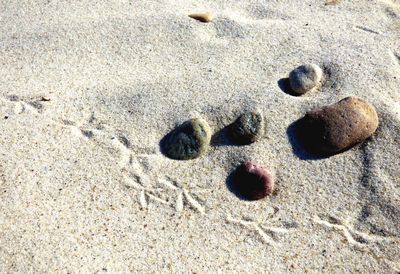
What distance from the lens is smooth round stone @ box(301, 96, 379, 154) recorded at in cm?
251

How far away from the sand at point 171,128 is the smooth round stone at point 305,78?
6 centimetres

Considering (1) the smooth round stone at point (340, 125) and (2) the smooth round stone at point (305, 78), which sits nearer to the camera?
(1) the smooth round stone at point (340, 125)

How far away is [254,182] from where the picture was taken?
2.43 metres

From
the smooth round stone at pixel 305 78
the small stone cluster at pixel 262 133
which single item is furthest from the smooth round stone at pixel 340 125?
the smooth round stone at pixel 305 78

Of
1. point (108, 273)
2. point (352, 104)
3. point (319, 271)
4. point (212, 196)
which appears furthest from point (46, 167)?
point (352, 104)

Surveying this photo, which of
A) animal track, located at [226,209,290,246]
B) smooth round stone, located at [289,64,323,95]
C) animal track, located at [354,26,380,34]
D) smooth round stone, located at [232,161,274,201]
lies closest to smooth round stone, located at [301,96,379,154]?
smooth round stone, located at [289,64,323,95]

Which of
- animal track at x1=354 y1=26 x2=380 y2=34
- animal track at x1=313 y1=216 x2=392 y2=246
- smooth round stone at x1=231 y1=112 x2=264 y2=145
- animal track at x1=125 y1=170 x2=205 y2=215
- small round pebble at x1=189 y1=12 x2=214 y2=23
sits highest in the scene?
animal track at x1=354 y1=26 x2=380 y2=34

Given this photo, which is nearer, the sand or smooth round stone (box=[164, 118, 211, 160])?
the sand

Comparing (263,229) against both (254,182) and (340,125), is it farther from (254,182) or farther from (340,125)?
(340,125)

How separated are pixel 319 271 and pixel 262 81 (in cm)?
119

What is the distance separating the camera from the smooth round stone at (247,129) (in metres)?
2.58

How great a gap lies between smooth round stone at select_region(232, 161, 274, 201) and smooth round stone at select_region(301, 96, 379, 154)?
1.14 ft

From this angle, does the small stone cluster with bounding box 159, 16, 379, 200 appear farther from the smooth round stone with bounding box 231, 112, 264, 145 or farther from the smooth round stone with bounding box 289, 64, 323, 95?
the smooth round stone with bounding box 289, 64, 323, 95

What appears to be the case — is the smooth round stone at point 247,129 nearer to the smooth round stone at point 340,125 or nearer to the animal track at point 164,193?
the smooth round stone at point 340,125
